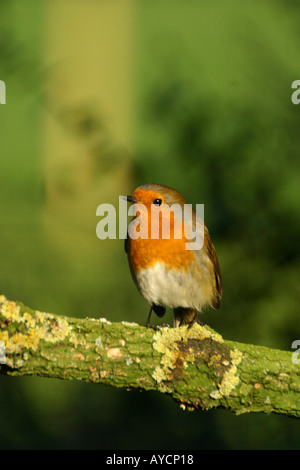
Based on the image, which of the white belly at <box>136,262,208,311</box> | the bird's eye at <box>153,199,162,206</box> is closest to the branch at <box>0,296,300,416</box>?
the white belly at <box>136,262,208,311</box>

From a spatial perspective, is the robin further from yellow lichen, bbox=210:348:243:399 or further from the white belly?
yellow lichen, bbox=210:348:243:399

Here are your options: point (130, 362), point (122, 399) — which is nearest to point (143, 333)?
point (130, 362)

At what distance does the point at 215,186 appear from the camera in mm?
2986

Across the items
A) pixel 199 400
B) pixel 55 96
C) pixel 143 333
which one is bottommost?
pixel 199 400

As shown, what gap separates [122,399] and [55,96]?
2.01 m

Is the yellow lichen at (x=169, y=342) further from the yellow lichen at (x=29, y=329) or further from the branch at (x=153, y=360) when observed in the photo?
the yellow lichen at (x=29, y=329)

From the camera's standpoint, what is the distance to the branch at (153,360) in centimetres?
177

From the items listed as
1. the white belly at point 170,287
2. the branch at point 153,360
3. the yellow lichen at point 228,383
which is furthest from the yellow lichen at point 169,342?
the white belly at point 170,287

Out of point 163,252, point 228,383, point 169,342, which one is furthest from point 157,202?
point 228,383

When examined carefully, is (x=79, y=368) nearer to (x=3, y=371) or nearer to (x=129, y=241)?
(x=3, y=371)

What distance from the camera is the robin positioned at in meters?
2.58

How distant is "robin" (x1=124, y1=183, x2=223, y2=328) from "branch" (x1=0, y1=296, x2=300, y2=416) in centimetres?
60

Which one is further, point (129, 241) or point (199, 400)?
point (129, 241)

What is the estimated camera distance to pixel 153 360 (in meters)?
1.93
